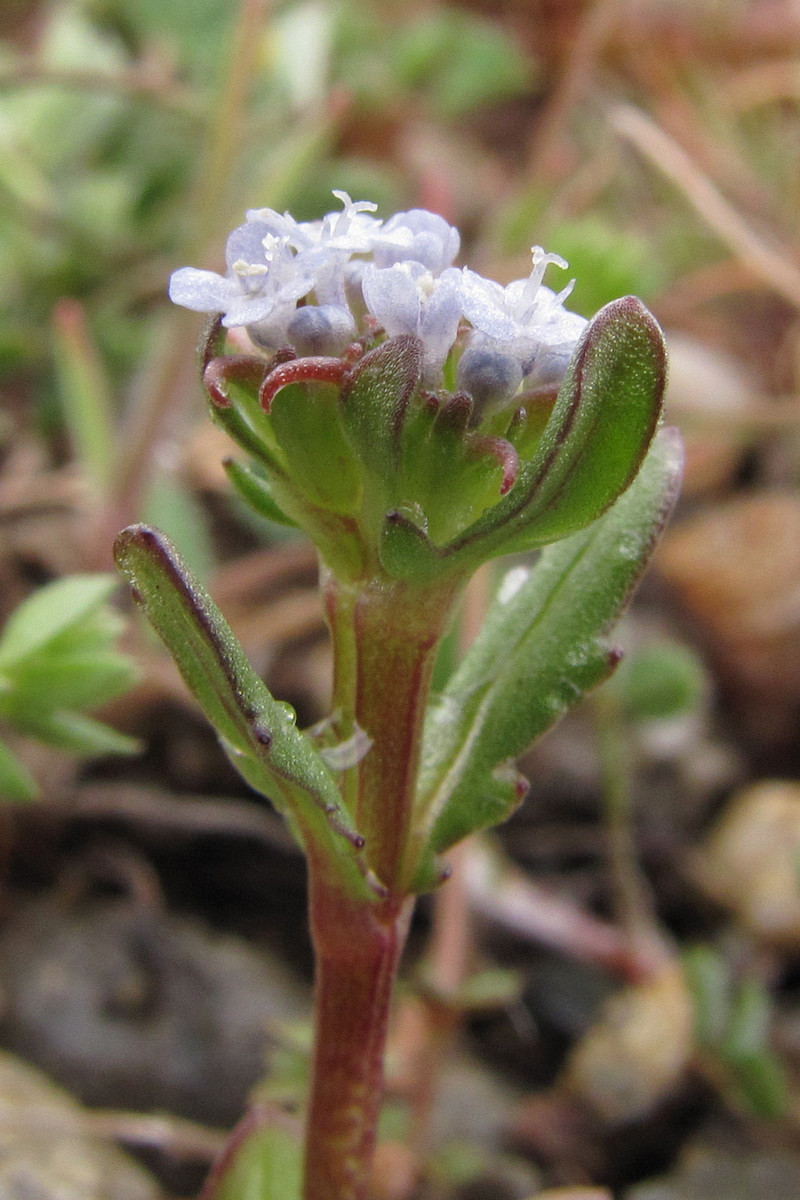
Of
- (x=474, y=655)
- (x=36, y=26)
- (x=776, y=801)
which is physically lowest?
(x=776, y=801)

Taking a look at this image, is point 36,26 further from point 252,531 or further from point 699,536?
point 699,536

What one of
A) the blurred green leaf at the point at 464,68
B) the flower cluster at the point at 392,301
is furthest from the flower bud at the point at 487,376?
the blurred green leaf at the point at 464,68

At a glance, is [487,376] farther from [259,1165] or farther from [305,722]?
[305,722]

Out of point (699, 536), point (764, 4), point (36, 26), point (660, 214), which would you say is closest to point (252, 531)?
point (699, 536)

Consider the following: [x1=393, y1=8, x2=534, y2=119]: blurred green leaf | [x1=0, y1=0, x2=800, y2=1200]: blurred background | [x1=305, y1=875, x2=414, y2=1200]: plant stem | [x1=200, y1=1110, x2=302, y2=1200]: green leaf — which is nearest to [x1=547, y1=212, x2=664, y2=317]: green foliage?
[x1=0, y1=0, x2=800, y2=1200]: blurred background

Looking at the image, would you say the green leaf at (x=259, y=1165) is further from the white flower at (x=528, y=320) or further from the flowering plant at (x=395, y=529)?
the white flower at (x=528, y=320)

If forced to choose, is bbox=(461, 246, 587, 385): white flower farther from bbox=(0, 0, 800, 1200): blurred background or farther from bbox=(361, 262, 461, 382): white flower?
bbox=(0, 0, 800, 1200): blurred background
